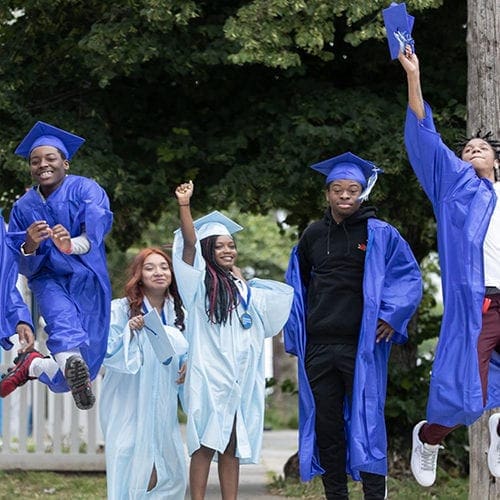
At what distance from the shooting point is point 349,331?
880 centimetres

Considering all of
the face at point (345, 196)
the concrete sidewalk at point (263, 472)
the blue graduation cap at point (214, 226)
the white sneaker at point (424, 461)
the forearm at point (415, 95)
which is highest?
the forearm at point (415, 95)

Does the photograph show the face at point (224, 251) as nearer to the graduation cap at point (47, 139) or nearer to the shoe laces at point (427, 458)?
the graduation cap at point (47, 139)

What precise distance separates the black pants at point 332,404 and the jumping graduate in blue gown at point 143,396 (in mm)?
931

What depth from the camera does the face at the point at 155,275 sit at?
936cm

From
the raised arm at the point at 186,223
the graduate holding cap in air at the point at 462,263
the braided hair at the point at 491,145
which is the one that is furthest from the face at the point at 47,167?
the braided hair at the point at 491,145

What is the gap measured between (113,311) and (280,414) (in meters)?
14.9

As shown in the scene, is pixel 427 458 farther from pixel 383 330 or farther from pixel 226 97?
pixel 226 97

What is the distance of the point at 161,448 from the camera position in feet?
30.7

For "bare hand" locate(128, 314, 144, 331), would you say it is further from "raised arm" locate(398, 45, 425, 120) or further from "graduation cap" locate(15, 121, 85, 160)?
"raised arm" locate(398, 45, 425, 120)

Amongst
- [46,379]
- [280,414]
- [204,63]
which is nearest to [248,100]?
[204,63]

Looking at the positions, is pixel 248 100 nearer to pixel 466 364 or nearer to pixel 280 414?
pixel 466 364

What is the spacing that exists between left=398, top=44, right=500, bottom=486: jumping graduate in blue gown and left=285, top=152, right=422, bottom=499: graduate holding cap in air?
21.6 inches

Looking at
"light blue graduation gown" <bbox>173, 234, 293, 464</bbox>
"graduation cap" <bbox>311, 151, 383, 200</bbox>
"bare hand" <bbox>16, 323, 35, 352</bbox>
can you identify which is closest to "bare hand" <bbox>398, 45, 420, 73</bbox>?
"graduation cap" <bbox>311, 151, 383, 200</bbox>

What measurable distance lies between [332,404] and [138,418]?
4.43 ft
